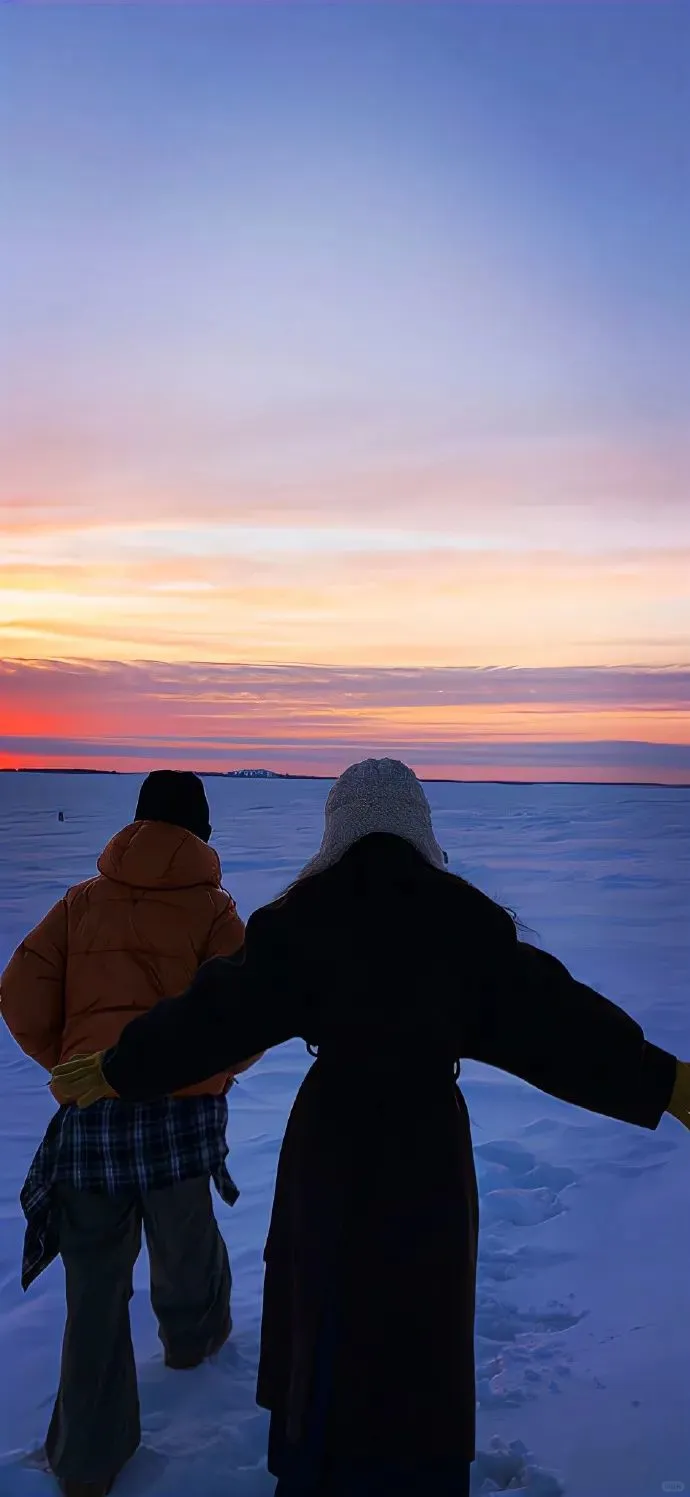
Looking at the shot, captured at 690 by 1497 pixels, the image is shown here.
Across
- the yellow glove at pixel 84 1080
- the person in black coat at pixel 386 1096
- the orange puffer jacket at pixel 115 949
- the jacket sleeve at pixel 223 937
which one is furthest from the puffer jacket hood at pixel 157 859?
the person in black coat at pixel 386 1096

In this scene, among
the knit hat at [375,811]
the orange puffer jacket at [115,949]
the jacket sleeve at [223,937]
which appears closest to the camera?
the knit hat at [375,811]

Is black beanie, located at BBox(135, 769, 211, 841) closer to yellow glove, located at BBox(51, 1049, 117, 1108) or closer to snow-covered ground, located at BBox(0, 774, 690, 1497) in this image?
yellow glove, located at BBox(51, 1049, 117, 1108)

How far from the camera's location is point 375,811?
244cm

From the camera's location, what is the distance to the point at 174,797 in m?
3.27

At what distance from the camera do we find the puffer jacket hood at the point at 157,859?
3129 mm

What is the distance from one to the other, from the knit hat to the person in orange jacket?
544 mm

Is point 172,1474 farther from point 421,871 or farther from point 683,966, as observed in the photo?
point 683,966

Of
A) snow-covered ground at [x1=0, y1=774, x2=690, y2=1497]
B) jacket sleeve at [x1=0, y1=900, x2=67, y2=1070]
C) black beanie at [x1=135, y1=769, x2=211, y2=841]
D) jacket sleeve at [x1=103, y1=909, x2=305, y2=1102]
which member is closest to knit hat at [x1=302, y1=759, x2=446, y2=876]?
jacket sleeve at [x1=103, y1=909, x2=305, y2=1102]

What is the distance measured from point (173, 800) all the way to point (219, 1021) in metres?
0.96

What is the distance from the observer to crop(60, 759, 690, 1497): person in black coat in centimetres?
232

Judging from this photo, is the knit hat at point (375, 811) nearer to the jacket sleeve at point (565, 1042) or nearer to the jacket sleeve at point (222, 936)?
the jacket sleeve at point (565, 1042)

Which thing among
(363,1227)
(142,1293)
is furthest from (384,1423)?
(142,1293)

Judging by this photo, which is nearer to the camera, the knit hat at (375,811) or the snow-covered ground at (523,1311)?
the knit hat at (375,811)

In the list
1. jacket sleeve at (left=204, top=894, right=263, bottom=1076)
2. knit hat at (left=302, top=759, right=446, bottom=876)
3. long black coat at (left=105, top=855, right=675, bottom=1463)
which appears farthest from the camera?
jacket sleeve at (left=204, top=894, right=263, bottom=1076)
